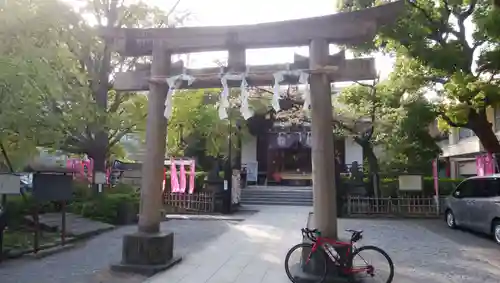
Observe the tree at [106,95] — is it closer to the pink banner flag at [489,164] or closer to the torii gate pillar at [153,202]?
the torii gate pillar at [153,202]

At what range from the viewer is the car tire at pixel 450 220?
15367 millimetres

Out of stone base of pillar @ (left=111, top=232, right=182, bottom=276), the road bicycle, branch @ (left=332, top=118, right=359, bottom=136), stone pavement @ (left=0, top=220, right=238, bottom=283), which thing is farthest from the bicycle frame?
branch @ (left=332, top=118, right=359, bottom=136)

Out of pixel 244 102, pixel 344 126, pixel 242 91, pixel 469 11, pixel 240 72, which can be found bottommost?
pixel 244 102

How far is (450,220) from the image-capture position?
51.8 feet

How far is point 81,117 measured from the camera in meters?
10.7

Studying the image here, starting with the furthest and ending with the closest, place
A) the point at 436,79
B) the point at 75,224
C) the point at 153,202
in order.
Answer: the point at 436,79 → the point at 75,224 → the point at 153,202

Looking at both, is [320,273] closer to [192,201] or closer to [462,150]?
[192,201]

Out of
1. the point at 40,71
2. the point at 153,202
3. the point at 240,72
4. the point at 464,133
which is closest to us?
the point at 40,71

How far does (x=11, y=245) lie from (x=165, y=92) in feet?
18.7

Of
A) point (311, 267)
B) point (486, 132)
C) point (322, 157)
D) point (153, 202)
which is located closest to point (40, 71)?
point (153, 202)

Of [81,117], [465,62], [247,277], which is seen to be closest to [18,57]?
[81,117]

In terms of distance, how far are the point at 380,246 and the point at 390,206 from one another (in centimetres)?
844

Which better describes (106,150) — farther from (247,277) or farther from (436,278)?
(436,278)

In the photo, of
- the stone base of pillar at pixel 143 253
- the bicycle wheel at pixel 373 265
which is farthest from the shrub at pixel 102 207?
the bicycle wheel at pixel 373 265
